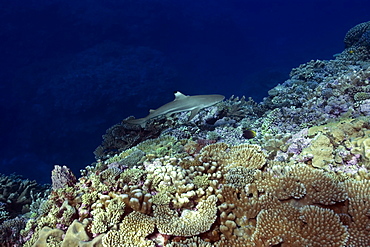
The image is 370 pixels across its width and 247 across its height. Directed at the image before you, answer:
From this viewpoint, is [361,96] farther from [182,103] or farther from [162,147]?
[162,147]

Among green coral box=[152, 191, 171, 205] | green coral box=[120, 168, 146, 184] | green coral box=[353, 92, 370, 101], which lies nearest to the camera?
green coral box=[152, 191, 171, 205]

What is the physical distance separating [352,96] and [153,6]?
8887 centimetres

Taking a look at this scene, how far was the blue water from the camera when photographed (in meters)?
37.2

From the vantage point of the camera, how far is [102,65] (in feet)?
163

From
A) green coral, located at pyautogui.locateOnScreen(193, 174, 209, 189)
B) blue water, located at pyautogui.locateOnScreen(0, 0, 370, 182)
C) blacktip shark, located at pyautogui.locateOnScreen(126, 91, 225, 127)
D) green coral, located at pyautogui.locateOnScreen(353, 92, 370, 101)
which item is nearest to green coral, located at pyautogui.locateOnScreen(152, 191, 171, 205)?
green coral, located at pyautogui.locateOnScreen(193, 174, 209, 189)

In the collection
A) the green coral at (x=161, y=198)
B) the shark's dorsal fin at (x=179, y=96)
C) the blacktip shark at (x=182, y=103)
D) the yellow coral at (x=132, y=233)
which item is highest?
the shark's dorsal fin at (x=179, y=96)

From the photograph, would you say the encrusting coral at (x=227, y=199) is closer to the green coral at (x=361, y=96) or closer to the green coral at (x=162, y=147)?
the green coral at (x=162, y=147)

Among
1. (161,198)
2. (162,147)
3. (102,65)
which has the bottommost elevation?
(161,198)

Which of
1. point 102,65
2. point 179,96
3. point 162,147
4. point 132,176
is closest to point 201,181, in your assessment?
point 132,176

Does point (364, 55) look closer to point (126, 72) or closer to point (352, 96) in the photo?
point (352, 96)

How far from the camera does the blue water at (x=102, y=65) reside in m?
37.2

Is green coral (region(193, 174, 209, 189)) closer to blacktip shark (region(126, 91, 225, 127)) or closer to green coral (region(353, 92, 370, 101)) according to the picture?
blacktip shark (region(126, 91, 225, 127))

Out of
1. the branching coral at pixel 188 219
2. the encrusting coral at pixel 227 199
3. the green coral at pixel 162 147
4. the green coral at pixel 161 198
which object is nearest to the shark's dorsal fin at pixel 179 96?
the green coral at pixel 162 147

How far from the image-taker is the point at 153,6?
8269cm
